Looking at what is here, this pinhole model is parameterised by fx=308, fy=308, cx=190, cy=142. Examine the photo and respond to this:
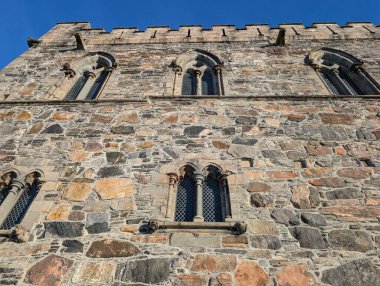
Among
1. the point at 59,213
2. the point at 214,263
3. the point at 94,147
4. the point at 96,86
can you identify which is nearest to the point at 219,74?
the point at 96,86

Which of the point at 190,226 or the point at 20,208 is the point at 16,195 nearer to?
the point at 20,208

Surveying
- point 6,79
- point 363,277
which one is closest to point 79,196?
point 363,277

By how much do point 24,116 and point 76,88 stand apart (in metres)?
1.94

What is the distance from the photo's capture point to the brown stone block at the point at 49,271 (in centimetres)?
379

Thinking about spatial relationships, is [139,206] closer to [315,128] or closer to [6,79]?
[315,128]

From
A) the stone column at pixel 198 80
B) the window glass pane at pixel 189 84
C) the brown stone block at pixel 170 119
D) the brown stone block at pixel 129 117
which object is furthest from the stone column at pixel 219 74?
the brown stone block at pixel 129 117

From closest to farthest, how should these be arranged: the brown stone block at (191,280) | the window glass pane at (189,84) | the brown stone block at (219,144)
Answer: the brown stone block at (191,280) < the brown stone block at (219,144) < the window glass pane at (189,84)

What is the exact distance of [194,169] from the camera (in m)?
5.29

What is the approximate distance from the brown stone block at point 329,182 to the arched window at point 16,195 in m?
4.58

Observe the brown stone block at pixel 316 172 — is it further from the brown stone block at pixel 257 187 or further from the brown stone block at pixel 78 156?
the brown stone block at pixel 78 156

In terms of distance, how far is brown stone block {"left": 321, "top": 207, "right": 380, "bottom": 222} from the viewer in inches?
176

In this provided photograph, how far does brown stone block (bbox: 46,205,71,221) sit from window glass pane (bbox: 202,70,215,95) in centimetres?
454

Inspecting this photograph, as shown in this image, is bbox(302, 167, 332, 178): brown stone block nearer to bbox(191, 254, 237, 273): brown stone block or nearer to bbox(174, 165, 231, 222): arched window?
bbox(174, 165, 231, 222): arched window

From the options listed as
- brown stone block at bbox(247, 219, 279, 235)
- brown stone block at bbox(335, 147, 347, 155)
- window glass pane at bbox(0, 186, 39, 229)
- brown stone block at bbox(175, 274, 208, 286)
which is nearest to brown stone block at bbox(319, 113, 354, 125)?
brown stone block at bbox(335, 147, 347, 155)
